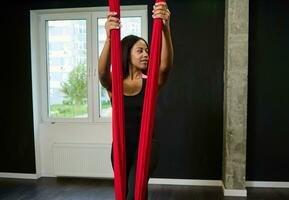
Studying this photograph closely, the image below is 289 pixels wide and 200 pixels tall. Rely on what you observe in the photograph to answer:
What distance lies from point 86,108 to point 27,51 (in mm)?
1172

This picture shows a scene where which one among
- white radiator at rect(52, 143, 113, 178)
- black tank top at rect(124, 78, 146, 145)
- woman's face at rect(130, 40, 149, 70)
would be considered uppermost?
woman's face at rect(130, 40, 149, 70)

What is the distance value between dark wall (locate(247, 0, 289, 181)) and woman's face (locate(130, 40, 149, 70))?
8.97ft

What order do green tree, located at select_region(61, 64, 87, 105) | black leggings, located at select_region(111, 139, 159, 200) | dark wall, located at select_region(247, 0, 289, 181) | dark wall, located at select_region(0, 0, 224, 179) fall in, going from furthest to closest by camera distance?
green tree, located at select_region(61, 64, 87, 105), dark wall, located at select_region(0, 0, 224, 179), dark wall, located at select_region(247, 0, 289, 181), black leggings, located at select_region(111, 139, 159, 200)

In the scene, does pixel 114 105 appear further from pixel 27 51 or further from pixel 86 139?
pixel 27 51

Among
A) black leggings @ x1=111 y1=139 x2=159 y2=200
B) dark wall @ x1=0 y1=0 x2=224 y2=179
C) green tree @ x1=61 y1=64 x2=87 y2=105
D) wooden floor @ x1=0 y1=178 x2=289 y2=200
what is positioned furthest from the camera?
green tree @ x1=61 y1=64 x2=87 y2=105

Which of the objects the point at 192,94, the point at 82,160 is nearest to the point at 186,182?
the point at 192,94

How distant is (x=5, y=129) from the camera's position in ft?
14.3

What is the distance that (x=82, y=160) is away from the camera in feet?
13.8

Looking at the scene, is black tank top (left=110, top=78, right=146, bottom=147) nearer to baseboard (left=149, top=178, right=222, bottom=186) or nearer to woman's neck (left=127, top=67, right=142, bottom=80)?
woman's neck (left=127, top=67, right=142, bottom=80)

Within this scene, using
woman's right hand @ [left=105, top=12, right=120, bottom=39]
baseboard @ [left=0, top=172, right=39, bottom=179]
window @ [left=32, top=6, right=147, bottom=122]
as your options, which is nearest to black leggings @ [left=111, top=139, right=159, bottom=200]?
woman's right hand @ [left=105, top=12, right=120, bottom=39]

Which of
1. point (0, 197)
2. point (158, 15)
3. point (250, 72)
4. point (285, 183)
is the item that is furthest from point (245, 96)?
point (0, 197)

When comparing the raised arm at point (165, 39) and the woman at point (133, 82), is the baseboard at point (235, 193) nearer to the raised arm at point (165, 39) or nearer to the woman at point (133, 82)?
the woman at point (133, 82)

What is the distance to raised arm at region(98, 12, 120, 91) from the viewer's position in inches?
44.2

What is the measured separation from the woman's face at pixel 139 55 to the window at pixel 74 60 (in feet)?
8.97
